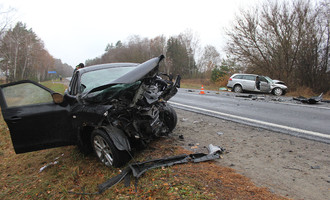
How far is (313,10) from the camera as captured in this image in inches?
581

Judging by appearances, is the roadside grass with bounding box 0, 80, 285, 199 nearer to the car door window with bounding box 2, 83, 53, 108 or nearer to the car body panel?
the car door window with bounding box 2, 83, 53, 108

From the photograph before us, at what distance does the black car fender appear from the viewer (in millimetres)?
2941

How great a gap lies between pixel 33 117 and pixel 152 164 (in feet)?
7.09

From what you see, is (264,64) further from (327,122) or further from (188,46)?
(188,46)

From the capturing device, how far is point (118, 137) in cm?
300

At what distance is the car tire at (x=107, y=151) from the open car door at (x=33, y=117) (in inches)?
23.5

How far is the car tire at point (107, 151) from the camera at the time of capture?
9.75ft

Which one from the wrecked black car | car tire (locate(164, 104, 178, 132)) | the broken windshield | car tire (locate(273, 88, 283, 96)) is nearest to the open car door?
the wrecked black car

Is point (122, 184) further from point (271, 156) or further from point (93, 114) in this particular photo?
point (271, 156)

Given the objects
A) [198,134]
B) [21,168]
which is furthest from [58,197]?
[198,134]

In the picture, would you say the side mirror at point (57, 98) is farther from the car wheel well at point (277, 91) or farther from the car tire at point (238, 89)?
the car tire at point (238, 89)

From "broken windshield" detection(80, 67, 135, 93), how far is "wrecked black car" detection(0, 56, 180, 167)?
25 mm

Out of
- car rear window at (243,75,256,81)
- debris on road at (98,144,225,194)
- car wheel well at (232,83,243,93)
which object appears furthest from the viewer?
car wheel well at (232,83,243,93)

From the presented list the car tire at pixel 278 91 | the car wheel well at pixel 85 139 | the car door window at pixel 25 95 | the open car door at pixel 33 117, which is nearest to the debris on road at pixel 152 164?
the car wheel well at pixel 85 139
